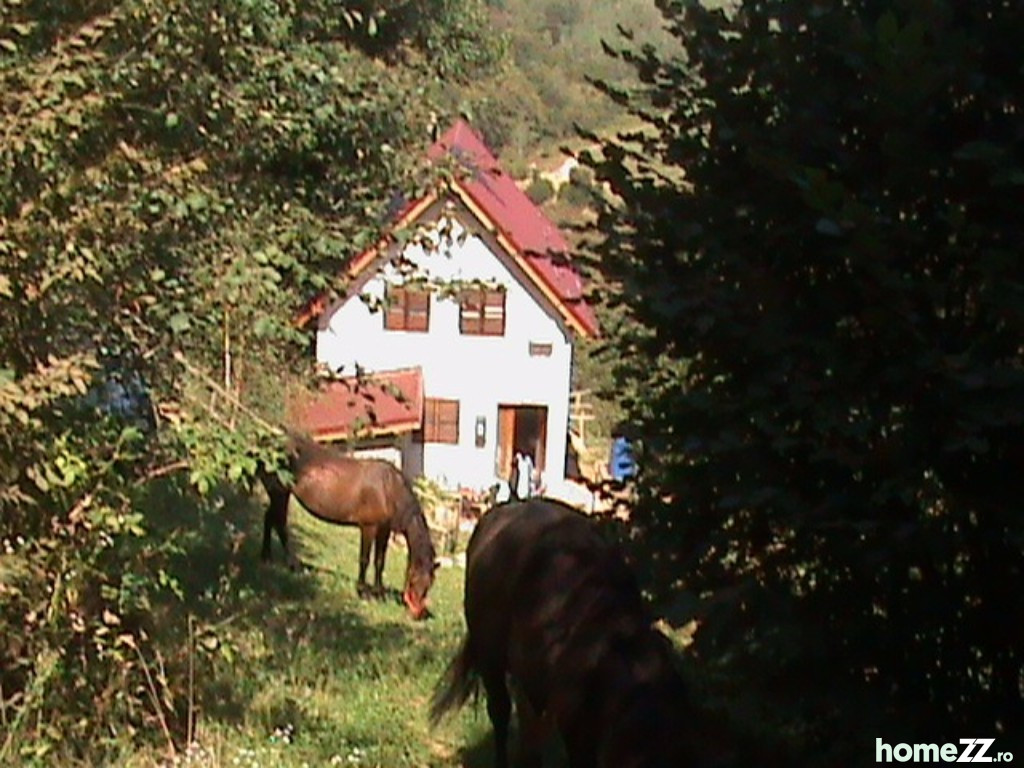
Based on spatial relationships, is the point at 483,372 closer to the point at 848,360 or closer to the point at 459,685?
the point at 459,685

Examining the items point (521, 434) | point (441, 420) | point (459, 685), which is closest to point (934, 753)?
point (459, 685)

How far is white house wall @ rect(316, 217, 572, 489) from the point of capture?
1275 inches

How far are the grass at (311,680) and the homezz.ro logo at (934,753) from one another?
2.84 meters

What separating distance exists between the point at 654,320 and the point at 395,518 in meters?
9.84

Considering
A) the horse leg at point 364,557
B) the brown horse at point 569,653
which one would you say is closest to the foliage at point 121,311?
the brown horse at point 569,653

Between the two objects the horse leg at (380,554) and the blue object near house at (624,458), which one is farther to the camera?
the horse leg at (380,554)

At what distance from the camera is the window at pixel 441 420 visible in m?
32.8

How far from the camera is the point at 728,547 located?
5078mm

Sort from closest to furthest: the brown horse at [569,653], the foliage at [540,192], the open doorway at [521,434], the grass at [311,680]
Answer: the brown horse at [569,653], the grass at [311,680], the open doorway at [521,434], the foliage at [540,192]

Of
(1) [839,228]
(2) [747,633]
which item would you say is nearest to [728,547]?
(2) [747,633]

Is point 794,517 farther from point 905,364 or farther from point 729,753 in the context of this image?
point 729,753

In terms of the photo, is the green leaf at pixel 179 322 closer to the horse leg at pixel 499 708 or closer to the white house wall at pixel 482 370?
the horse leg at pixel 499 708

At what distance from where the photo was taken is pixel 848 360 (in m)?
4.50

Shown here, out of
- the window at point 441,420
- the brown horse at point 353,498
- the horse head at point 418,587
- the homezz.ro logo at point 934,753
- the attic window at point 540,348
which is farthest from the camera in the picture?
the window at point 441,420
